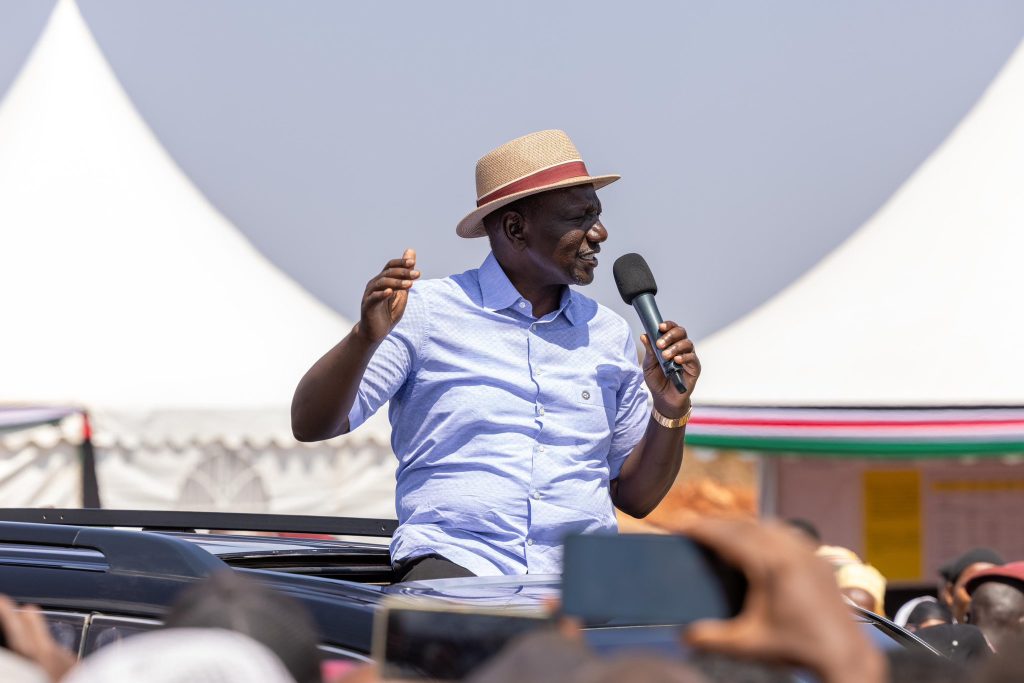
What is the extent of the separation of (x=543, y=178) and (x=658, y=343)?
469 mm

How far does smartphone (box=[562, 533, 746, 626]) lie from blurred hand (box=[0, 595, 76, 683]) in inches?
16.0

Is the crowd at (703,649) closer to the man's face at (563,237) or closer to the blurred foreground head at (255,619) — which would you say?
the blurred foreground head at (255,619)

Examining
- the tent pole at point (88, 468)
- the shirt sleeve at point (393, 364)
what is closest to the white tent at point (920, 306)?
the tent pole at point (88, 468)

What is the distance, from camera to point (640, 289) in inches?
118

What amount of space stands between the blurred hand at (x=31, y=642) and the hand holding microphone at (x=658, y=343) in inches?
68.8

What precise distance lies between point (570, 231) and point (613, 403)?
369 mm

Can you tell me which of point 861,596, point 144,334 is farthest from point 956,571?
point 144,334

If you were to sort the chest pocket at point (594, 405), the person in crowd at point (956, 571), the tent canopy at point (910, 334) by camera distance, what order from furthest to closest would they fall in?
1. the tent canopy at point (910, 334)
2. the person in crowd at point (956, 571)
3. the chest pocket at point (594, 405)

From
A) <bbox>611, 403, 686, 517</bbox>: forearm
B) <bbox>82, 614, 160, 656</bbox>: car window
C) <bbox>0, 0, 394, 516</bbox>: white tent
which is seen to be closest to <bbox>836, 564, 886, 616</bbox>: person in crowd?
<bbox>611, 403, 686, 517</bbox>: forearm

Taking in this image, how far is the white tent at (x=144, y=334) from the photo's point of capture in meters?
9.87

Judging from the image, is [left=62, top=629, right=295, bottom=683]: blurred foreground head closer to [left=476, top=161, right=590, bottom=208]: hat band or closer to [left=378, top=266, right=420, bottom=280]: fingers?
[left=378, top=266, right=420, bottom=280]: fingers

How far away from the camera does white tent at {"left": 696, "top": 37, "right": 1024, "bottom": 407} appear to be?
383 inches

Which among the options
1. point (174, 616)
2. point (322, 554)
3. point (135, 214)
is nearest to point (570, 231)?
point (322, 554)

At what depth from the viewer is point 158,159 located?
39.8ft
